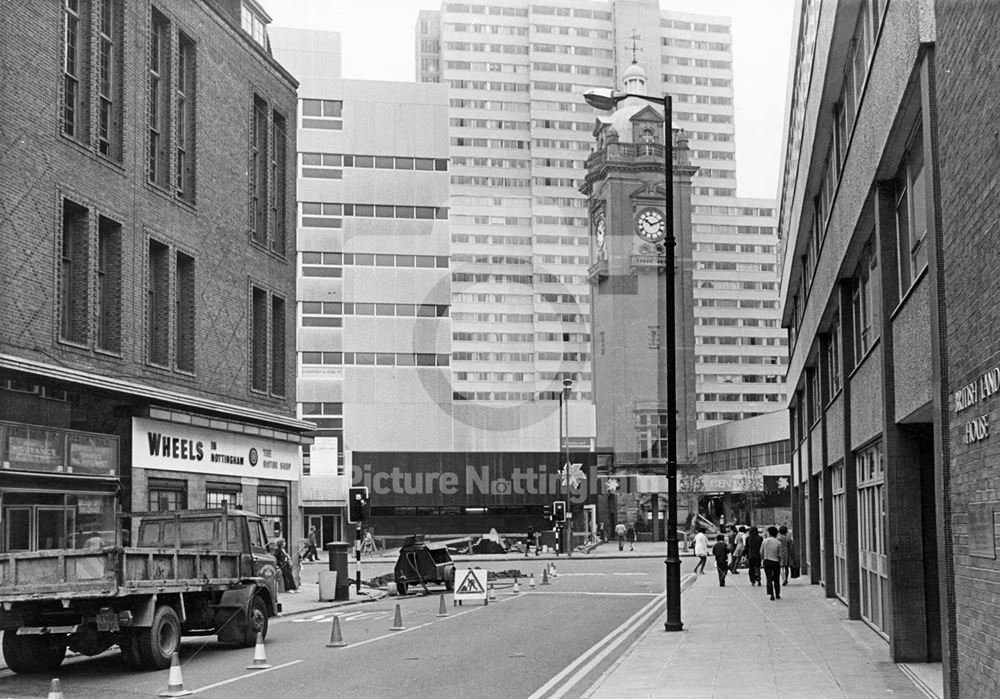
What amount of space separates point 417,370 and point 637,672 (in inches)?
2694

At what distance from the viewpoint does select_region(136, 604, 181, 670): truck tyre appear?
660 inches

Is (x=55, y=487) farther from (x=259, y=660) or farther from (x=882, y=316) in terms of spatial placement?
(x=882, y=316)

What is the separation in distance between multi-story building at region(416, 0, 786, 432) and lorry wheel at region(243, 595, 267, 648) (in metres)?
97.5

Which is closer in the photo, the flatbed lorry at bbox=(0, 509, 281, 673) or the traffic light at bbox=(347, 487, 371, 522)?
the flatbed lorry at bbox=(0, 509, 281, 673)

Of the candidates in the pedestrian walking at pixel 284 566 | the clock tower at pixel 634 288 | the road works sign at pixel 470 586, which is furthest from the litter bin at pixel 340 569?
the clock tower at pixel 634 288

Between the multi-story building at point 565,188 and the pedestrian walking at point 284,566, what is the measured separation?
83.5 meters

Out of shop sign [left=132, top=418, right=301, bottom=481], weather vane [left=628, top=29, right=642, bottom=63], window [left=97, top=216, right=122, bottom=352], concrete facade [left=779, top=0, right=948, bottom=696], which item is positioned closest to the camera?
concrete facade [left=779, top=0, right=948, bottom=696]

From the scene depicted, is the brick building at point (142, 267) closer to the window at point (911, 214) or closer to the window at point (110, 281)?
the window at point (110, 281)

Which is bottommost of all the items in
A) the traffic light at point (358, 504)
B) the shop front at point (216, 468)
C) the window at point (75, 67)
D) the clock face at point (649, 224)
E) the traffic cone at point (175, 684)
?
the traffic cone at point (175, 684)

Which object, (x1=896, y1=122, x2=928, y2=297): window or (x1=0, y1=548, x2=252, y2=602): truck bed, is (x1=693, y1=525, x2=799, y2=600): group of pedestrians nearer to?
(x1=896, y1=122, x2=928, y2=297): window

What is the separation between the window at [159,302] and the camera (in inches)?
1224

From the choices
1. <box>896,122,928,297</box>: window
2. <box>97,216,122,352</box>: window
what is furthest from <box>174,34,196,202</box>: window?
<box>896,122,928,297</box>: window

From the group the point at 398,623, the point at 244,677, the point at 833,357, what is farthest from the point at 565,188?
the point at 244,677

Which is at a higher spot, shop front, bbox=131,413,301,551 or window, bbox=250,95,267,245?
window, bbox=250,95,267,245
